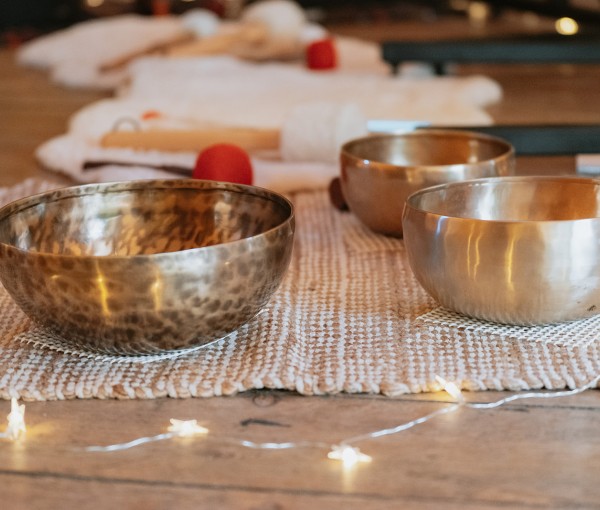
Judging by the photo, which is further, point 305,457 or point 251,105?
point 251,105

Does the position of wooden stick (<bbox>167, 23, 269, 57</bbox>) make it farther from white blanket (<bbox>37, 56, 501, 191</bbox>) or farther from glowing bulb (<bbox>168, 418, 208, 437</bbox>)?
glowing bulb (<bbox>168, 418, 208, 437</bbox>)

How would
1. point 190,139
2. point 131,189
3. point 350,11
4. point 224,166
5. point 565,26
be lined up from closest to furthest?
point 131,189
point 224,166
point 190,139
point 565,26
point 350,11

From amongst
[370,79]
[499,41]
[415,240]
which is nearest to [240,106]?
[370,79]

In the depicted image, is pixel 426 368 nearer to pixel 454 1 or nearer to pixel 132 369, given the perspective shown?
pixel 132 369

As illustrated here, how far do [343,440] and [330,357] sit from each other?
0.12 metres

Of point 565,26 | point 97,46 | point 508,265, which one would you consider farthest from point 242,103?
point 565,26

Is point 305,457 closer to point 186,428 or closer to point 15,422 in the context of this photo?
point 186,428

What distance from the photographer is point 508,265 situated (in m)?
0.69

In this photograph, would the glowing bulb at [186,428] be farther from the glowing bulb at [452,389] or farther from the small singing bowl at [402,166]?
the small singing bowl at [402,166]

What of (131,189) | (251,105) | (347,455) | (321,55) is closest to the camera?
(347,455)

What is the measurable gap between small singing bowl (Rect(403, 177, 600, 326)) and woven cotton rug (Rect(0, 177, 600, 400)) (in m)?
0.02

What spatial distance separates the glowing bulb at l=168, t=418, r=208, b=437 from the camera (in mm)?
602

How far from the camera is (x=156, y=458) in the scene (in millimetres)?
572

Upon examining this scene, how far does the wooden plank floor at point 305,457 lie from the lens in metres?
0.52
